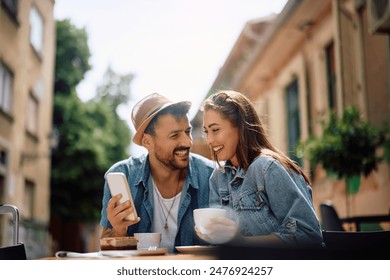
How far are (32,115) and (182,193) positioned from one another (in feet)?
22.7

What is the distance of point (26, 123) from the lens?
8.46m

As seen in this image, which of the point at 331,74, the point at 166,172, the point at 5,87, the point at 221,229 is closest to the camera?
the point at 221,229

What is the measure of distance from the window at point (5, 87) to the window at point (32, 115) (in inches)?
26.1

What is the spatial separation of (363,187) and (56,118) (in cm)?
579

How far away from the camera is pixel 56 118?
9.80 meters

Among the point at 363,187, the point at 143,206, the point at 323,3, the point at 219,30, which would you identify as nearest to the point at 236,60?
the point at 323,3

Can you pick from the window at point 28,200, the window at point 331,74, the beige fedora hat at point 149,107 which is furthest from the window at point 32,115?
the beige fedora hat at point 149,107

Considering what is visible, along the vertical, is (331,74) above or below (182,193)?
above

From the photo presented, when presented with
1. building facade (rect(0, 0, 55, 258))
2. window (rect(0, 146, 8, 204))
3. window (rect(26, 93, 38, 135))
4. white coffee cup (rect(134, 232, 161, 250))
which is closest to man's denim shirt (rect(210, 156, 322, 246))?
white coffee cup (rect(134, 232, 161, 250))

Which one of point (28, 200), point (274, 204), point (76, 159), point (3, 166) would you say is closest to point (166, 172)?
point (274, 204)

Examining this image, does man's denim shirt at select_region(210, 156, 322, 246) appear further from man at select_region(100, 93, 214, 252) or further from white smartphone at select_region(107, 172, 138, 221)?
man at select_region(100, 93, 214, 252)

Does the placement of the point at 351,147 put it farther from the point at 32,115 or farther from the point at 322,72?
the point at 32,115

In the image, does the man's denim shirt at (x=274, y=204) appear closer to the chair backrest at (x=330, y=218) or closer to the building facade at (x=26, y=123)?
the chair backrest at (x=330, y=218)
